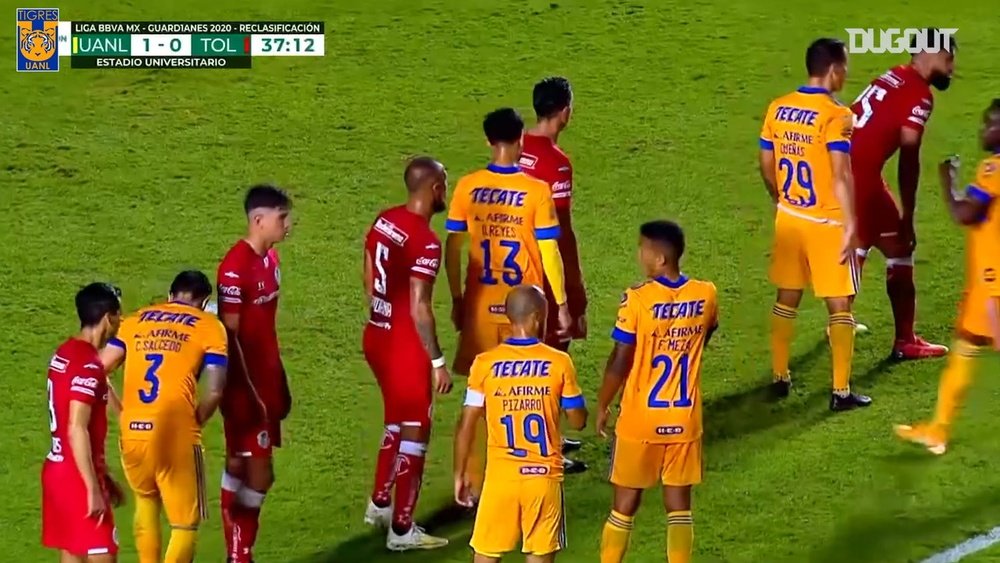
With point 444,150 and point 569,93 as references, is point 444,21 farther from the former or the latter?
point 569,93

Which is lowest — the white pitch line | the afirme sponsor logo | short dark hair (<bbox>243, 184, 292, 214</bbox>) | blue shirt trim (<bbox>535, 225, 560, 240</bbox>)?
the white pitch line

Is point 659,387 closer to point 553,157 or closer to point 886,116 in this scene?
point 553,157

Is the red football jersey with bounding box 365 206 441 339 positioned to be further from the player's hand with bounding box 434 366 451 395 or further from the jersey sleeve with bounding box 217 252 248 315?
the jersey sleeve with bounding box 217 252 248 315

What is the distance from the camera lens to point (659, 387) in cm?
694

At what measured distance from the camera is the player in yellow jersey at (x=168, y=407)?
689 centimetres

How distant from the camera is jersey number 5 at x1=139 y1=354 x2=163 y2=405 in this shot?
689 centimetres

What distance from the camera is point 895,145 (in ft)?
31.1

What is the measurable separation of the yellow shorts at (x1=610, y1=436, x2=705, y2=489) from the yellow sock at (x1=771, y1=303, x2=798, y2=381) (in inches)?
85.4

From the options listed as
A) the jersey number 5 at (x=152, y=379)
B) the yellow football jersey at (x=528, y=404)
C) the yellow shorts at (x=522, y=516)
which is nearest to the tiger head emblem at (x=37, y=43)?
the jersey number 5 at (x=152, y=379)

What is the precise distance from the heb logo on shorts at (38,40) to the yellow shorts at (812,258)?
7.75 meters

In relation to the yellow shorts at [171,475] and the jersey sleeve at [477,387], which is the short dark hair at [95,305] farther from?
the jersey sleeve at [477,387]

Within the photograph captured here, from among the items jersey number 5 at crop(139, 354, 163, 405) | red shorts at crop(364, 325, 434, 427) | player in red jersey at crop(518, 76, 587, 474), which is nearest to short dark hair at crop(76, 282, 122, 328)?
jersey number 5 at crop(139, 354, 163, 405)

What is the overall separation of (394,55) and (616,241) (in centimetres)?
377

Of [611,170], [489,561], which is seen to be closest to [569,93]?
[489,561]
